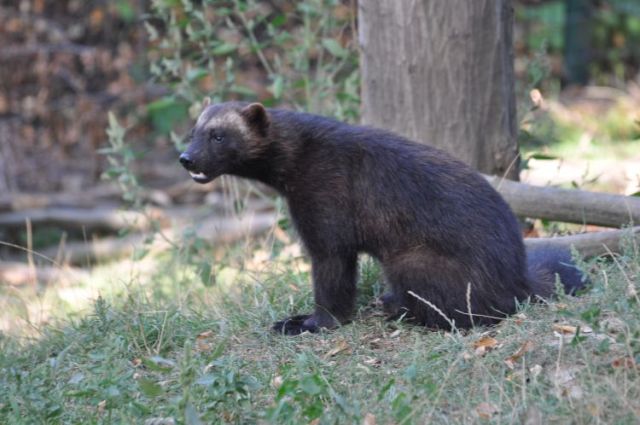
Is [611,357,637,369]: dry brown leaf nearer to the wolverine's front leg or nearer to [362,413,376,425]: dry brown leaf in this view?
[362,413,376,425]: dry brown leaf

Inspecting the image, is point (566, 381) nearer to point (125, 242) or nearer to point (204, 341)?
point (204, 341)

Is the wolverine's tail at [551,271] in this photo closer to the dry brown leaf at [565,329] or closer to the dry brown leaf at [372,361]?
the dry brown leaf at [565,329]

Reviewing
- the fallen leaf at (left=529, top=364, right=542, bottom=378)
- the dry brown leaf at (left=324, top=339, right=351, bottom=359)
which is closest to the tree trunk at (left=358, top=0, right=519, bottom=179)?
the dry brown leaf at (left=324, top=339, right=351, bottom=359)

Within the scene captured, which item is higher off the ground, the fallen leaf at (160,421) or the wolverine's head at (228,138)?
the wolverine's head at (228,138)

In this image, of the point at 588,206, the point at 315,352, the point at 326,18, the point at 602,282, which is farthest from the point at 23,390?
the point at 326,18

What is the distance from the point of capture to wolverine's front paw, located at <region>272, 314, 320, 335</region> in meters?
5.13

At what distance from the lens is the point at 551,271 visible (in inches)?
211

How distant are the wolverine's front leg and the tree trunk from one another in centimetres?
145

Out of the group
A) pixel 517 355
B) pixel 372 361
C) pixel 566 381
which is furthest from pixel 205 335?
pixel 566 381

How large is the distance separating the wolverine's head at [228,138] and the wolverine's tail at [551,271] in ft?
5.58

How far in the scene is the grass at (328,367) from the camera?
3.83 m

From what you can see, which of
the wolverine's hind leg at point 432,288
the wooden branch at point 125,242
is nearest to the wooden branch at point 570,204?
the wolverine's hind leg at point 432,288

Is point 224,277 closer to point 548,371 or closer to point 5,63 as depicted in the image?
point 548,371

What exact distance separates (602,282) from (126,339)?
97.4 inches
